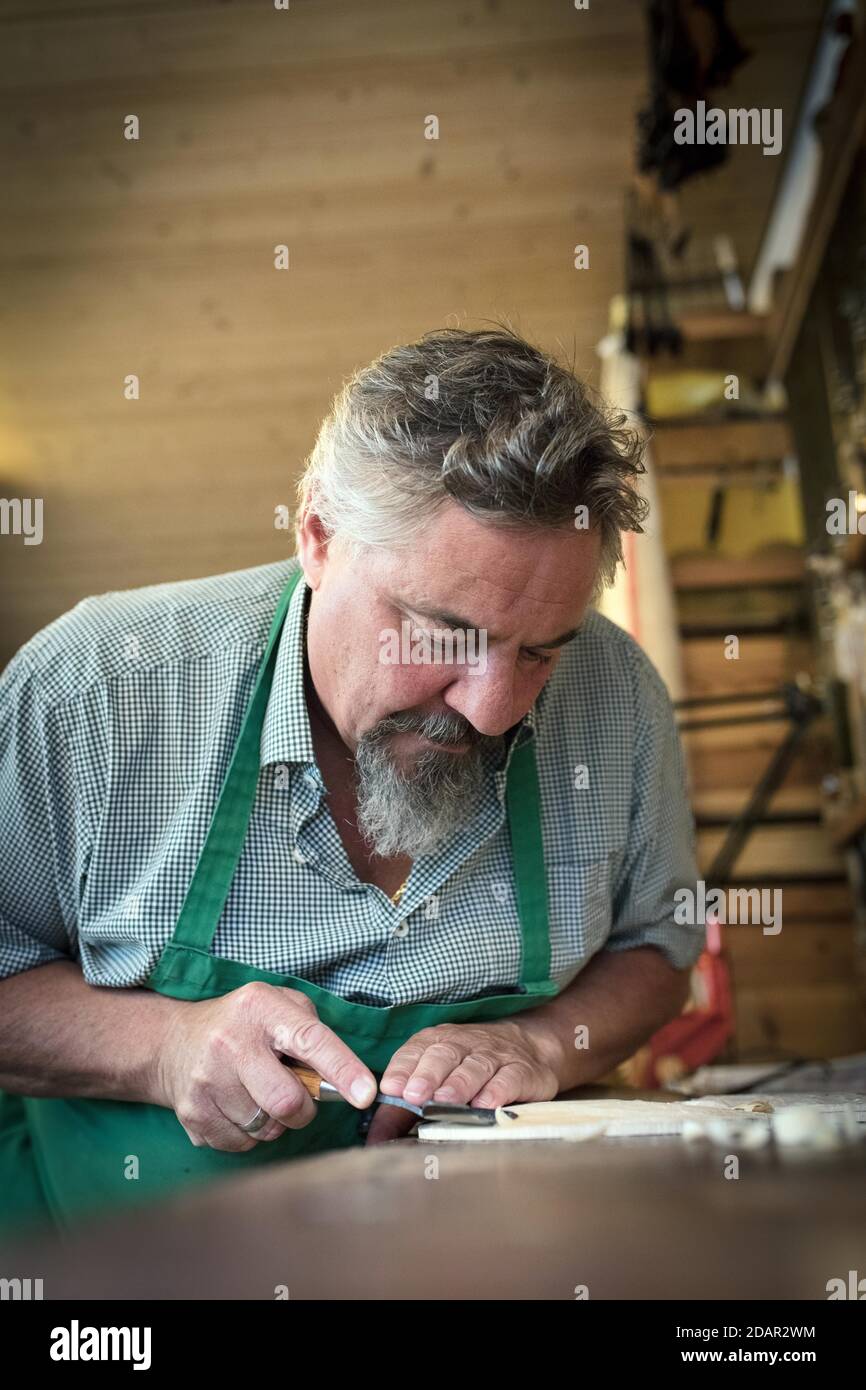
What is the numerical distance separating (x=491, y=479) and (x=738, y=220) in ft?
9.94

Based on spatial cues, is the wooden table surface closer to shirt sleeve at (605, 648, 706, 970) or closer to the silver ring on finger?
the silver ring on finger

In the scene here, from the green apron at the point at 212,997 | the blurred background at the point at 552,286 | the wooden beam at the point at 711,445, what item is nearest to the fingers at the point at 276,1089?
the green apron at the point at 212,997

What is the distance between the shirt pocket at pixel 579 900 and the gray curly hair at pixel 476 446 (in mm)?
310

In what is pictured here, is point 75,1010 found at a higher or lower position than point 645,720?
lower

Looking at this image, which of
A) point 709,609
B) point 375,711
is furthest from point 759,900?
point 375,711

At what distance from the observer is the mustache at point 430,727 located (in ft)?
3.73

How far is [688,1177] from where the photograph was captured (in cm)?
66

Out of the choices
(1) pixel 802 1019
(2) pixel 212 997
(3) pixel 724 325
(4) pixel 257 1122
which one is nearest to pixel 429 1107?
(4) pixel 257 1122

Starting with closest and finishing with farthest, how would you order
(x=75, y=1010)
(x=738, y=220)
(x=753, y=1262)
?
(x=753, y=1262), (x=75, y=1010), (x=738, y=220)

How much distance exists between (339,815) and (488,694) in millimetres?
269

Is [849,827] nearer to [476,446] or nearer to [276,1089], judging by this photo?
[476,446]

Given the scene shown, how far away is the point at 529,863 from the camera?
127 centimetres
